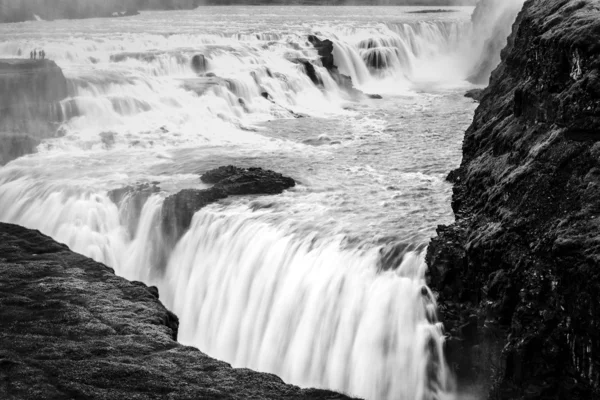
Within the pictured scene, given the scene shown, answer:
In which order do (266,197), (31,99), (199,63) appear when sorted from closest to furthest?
(266,197)
(31,99)
(199,63)

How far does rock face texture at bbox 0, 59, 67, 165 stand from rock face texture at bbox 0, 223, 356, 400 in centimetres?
1173

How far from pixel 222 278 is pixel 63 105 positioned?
1309 cm

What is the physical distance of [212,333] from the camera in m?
13.8

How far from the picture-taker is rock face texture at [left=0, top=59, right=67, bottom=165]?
937 inches

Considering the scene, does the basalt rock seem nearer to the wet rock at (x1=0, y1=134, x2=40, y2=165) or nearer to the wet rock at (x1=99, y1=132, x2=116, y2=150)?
the wet rock at (x1=99, y1=132, x2=116, y2=150)

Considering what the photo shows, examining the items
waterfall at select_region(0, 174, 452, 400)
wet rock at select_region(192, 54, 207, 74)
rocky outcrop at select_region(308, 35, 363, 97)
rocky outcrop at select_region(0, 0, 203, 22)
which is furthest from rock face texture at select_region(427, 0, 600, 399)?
rocky outcrop at select_region(0, 0, 203, 22)

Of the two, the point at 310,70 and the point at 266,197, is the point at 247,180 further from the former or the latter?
the point at 310,70

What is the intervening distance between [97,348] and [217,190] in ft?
24.6

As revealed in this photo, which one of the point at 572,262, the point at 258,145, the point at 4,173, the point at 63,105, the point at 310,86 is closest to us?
the point at 572,262

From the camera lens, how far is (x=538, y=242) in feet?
31.5

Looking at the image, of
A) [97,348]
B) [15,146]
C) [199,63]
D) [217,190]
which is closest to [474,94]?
[199,63]

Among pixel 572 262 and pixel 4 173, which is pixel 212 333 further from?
pixel 4 173

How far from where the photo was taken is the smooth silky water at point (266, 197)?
12102 mm

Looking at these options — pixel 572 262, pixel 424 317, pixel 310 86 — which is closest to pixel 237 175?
pixel 424 317
